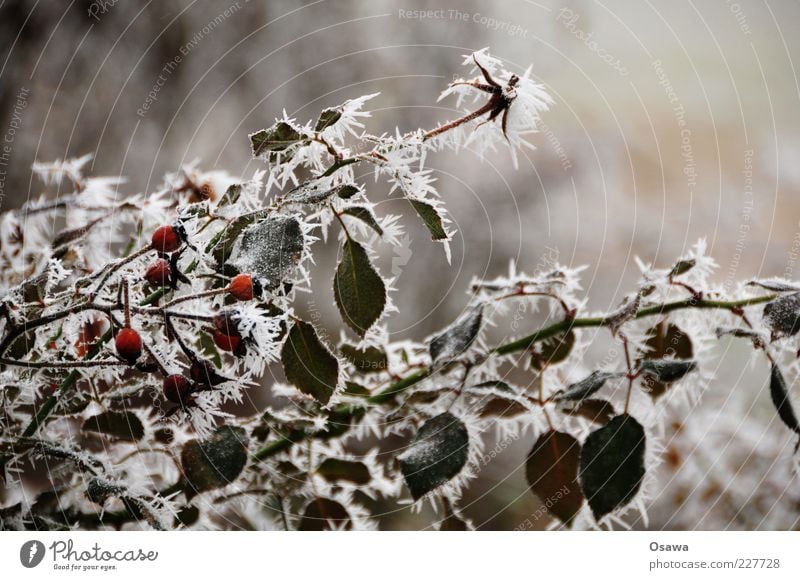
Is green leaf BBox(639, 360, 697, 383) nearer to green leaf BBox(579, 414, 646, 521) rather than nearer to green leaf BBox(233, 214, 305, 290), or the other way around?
green leaf BBox(579, 414, 646, 521)

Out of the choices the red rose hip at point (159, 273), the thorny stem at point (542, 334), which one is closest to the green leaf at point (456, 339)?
the thorny stem at point (542, 334)

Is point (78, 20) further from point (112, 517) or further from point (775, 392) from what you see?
point (775, 392)

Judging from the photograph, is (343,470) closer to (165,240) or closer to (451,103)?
(165,240)

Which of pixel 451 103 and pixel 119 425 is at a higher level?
pixel 451 103

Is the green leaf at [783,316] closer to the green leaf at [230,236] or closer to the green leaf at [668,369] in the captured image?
the green leaf at [668,369]

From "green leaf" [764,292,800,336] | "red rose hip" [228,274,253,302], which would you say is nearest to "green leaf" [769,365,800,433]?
"green leaf" [764,292,800,336]

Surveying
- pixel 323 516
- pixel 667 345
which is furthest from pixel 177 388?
pixel 667 345
